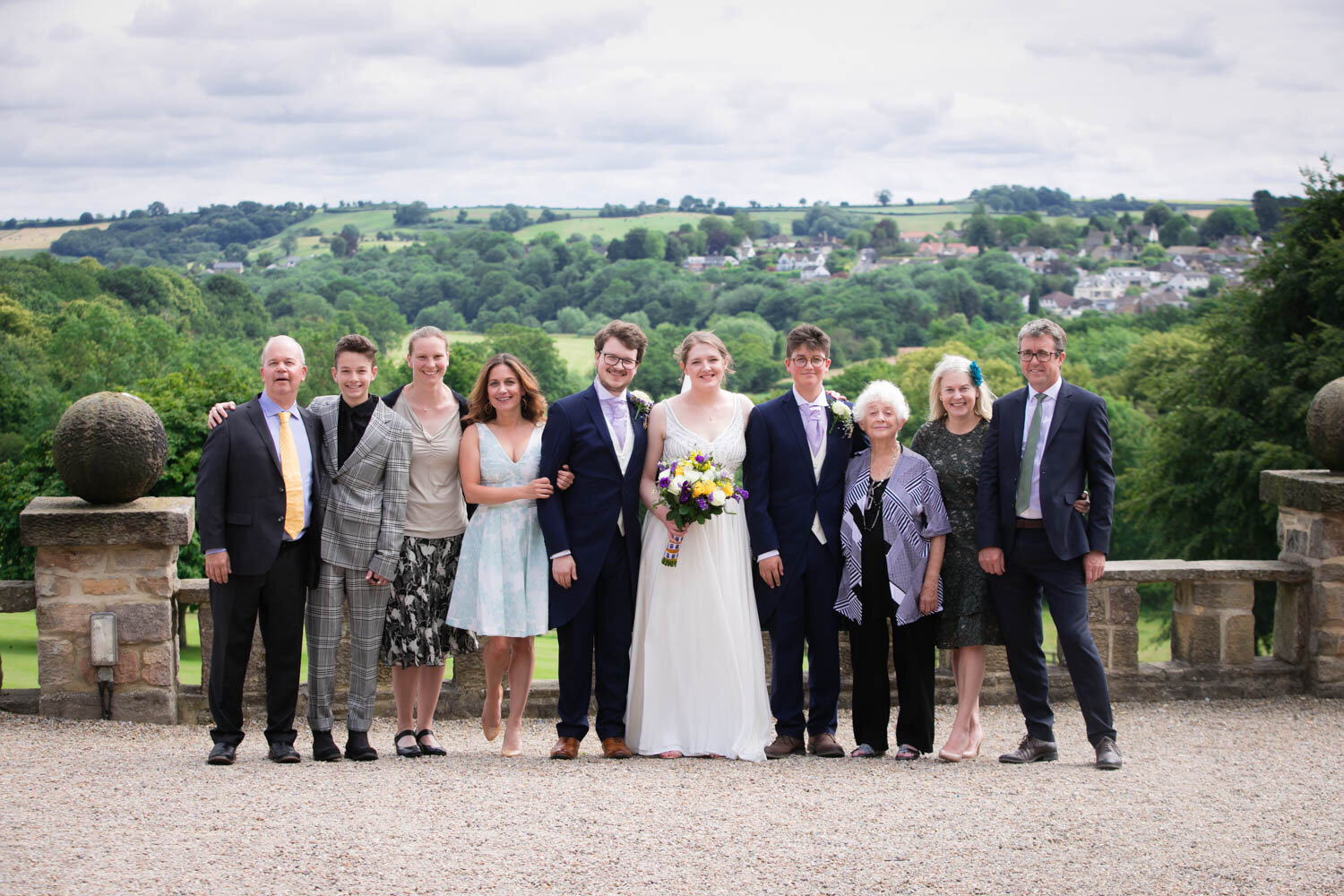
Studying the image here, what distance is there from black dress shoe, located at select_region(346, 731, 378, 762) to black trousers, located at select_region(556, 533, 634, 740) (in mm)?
841

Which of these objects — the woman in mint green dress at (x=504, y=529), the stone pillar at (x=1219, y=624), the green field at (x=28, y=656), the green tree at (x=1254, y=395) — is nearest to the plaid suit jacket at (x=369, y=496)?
the woman in mint green dress at (x=504, y=529)

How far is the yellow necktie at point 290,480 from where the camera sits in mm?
5090

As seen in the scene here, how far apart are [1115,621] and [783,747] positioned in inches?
92.7

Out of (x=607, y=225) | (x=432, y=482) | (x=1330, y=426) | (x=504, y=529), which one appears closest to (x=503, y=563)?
(x=504, y=529)

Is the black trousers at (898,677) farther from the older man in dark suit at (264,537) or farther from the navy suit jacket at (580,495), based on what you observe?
the older man in dark suit at (264,537)

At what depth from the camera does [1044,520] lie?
521cm

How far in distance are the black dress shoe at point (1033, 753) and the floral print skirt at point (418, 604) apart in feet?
8.56

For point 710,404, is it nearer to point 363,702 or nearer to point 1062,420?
point 1062,420

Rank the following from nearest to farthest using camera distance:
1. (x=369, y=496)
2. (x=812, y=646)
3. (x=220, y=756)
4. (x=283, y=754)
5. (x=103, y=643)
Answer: (x=220, y=756) < (x=283, y=754) < (x=369, y=496) < (x=812, y=646) < (x=103, y=643)

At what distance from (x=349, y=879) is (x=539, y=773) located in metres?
1.34

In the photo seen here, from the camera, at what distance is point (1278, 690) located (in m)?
6.63

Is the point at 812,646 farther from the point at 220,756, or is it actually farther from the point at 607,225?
the point at 607,225

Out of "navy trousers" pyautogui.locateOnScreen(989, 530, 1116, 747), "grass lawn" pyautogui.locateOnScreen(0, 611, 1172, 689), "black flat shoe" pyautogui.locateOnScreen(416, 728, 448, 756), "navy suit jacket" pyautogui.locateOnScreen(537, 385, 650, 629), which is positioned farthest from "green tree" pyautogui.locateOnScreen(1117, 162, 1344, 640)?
"black flat shoe" pyautogui.locateOnScreen(416, 728, 448, 756)

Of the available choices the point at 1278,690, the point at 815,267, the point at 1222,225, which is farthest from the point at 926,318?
the point at 1278,690
